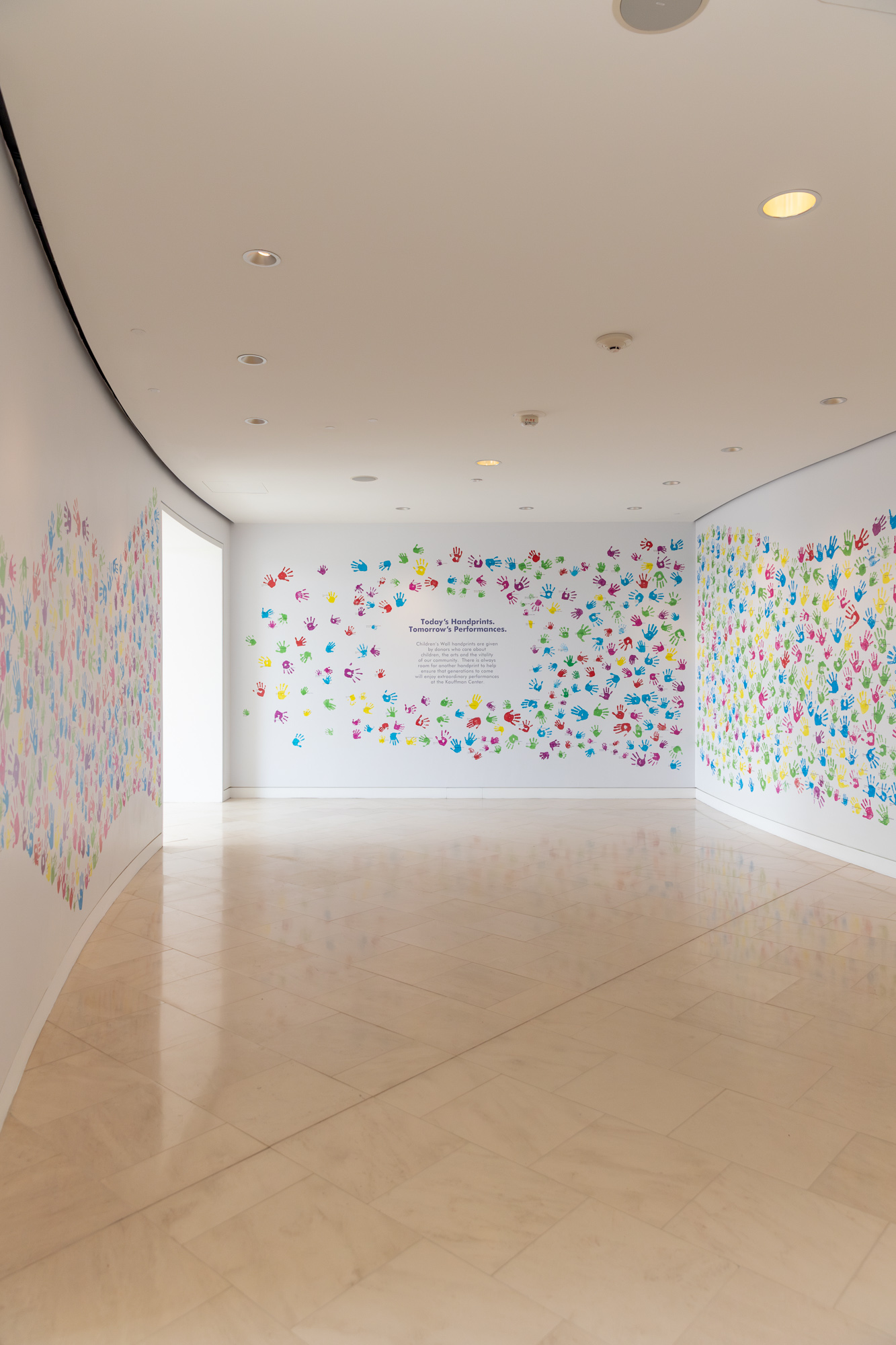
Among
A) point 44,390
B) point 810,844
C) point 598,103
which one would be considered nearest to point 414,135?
point 598,103

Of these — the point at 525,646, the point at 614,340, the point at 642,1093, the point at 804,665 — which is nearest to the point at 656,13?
the point at 614,340

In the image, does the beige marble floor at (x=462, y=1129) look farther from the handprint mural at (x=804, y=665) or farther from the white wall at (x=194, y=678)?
the white wall at (x=194, y=678)

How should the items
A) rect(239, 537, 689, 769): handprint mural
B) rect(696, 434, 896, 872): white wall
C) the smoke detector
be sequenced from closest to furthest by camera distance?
1. the smoke detector
2. rect(696, 434, 896, 872): white wall
3. rect(239, 537, 689, 769): handprint mural

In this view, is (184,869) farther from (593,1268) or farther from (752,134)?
(752,134)

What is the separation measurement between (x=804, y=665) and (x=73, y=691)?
533 centimetres

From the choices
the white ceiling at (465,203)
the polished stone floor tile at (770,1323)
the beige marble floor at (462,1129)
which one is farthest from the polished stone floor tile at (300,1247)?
the white ceiling at (465,203)

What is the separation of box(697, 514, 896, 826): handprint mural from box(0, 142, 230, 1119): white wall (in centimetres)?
499

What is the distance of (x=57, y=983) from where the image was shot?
12.7 feet

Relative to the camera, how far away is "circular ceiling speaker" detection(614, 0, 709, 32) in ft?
6.93

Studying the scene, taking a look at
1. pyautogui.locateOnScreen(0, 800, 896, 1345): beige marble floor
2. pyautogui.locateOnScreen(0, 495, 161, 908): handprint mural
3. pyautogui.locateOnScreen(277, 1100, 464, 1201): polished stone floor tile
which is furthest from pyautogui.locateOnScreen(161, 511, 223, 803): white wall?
pyautogui.locateOnScreen(277, 1100, 464, 1201): polished stone floor tile

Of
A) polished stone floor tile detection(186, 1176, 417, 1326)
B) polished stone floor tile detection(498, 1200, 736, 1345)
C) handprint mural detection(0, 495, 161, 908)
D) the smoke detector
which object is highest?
the smoke detector

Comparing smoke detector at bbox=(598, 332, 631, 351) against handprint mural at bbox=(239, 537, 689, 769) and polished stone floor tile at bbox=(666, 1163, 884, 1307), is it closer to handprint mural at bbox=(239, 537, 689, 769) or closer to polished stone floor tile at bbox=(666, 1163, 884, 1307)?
polished stone floor tile at bbox=(666, 1163, 884, 1307)

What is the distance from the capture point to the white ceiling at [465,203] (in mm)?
2264

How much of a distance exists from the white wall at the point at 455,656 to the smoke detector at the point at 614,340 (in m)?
5.35
